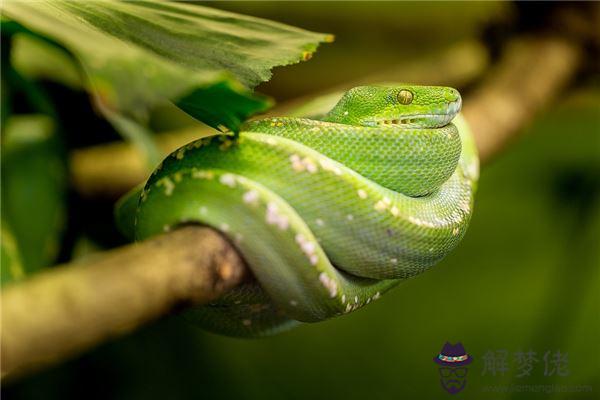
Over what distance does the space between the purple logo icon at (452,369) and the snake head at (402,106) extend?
2.12ft

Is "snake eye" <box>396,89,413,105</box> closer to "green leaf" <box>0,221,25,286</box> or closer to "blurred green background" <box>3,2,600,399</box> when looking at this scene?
"green leaf" <box>0,221,25,286</box>

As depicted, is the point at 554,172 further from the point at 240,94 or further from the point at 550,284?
the point at 240,94

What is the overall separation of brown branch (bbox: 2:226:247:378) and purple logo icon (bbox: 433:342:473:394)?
957 mm

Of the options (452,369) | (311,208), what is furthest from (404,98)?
(452,369)

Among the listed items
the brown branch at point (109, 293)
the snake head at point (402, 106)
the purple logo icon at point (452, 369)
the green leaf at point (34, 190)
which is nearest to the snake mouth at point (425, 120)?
the snake head at point (402, 106)

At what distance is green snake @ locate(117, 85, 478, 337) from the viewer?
2.91 ft

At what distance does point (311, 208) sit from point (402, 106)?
0.40 metres

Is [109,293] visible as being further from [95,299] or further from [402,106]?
[402,106]

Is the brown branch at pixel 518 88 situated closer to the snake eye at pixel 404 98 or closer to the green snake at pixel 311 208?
the snake eye at pixel 404 98

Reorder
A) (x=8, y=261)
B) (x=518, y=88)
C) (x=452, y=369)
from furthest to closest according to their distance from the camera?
(x=518, y=88), (x=452, y=369), (x=8, y=261)

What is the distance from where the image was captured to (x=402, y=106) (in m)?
1.24

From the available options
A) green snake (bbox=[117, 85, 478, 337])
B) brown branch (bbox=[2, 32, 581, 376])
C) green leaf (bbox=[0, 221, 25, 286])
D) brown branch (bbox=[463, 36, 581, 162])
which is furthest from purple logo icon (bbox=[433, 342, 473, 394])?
green leaf (bbox=[0, 221, 25, 286])

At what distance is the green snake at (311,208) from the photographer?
0.89 m

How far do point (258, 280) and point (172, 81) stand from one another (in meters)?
0.36
